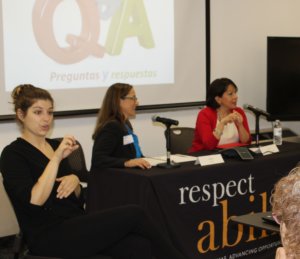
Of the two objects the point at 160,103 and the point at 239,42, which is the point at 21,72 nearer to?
the point at 160,103

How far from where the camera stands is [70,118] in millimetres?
4535

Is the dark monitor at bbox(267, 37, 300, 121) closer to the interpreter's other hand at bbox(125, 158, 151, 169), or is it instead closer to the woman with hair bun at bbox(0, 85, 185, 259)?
the interpreter's other hand at bbox(125, 158, 151, 169)

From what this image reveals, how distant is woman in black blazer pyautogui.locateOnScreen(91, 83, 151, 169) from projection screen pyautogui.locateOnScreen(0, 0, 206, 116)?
29.2 inches

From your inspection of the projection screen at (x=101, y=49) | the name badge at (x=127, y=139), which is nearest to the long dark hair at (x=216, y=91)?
the projection screen at (x=101, y=49)

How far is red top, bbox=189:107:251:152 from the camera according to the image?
4.32 metres

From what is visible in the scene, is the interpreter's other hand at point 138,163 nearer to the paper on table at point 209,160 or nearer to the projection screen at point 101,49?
the paper on table at point 209,160

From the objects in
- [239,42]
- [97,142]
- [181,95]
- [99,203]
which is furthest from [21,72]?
[239,42]

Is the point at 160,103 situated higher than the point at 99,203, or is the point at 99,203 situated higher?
the point at 160,103

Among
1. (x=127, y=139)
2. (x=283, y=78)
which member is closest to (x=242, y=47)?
(x=283, y=78)

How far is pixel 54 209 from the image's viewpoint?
2797 millimetres

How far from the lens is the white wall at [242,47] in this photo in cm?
511

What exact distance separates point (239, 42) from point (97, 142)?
8.09 feet

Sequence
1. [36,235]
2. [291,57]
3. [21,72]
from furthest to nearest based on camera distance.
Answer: [291,57] → [21,72] → [36,235]

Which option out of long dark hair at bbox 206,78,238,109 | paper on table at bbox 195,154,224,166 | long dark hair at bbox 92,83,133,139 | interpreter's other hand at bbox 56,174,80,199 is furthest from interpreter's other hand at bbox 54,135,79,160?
long dark hair at bbox 206,78,238,109
